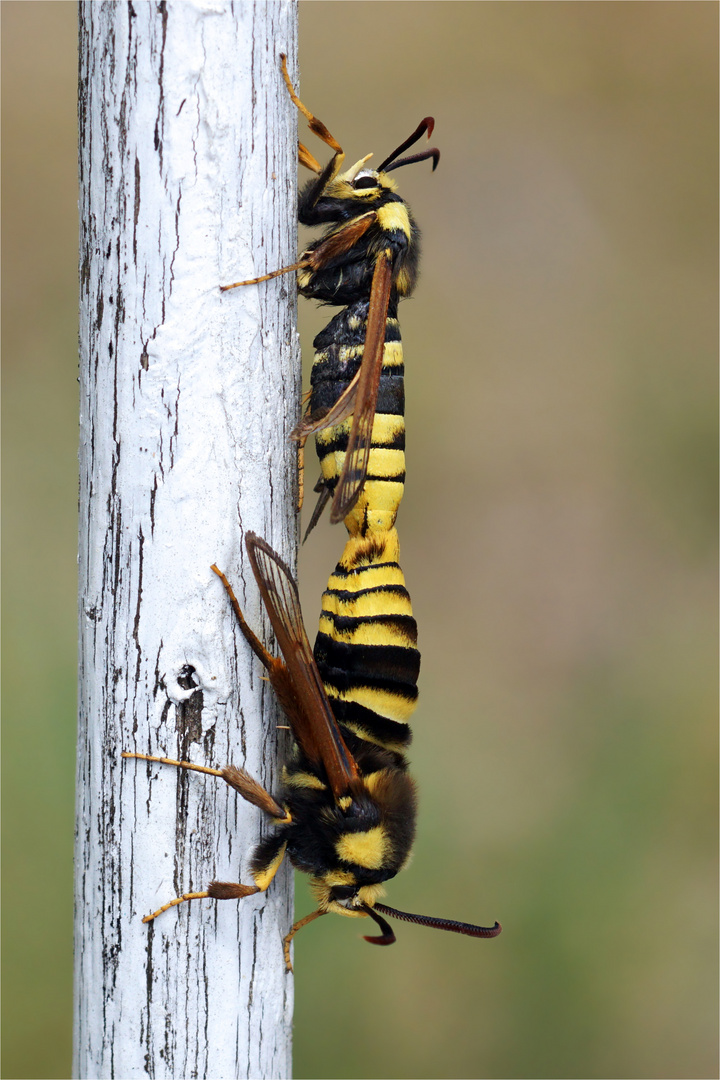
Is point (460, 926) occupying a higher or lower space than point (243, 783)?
lower

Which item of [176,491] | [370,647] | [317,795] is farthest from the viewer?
[370,647]

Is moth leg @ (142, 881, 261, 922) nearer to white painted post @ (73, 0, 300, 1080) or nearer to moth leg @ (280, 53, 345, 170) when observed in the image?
white painted post @ (73, 0, 300, 1080)

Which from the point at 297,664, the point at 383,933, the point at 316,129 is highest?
the point at 316,129

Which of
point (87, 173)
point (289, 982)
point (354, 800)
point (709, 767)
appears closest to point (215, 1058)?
point (289, 982)

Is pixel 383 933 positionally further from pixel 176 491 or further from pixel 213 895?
pixel 176 491

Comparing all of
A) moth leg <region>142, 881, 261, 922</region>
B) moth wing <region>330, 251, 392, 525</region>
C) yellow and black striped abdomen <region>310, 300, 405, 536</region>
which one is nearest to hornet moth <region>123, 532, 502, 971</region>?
moth leg <region>142, 881, 261, 922</region>

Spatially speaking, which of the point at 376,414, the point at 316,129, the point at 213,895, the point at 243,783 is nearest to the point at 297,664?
the point at 243,783

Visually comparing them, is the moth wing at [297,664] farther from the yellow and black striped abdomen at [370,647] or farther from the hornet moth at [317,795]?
the yellow and black striped abdomen at [370,647]
